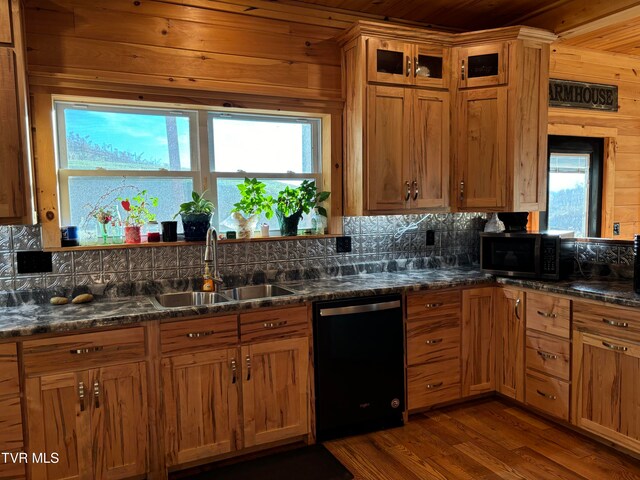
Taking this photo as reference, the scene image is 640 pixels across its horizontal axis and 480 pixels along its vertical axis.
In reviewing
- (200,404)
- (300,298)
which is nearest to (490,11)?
(300,298)

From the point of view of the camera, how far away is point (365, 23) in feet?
9.62

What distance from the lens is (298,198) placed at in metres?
3.14

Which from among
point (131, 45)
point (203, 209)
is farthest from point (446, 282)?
point (131, 45)

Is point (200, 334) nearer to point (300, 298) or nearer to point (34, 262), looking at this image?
point (300, 298)

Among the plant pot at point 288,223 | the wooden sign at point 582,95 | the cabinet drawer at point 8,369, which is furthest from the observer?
the wooden sign at point 582,95

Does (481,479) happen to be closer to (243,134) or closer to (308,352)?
(308,352)

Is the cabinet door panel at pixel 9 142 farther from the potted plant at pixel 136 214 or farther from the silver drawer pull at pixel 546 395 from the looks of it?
the silver drawer pull at pixel 546 395

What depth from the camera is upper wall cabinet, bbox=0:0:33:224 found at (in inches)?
87.3

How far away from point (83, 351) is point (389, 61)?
2.45 m

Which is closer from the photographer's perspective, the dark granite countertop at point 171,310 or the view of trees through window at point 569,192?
the dark granite countertop at point 171,310

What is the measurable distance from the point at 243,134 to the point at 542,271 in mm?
2112

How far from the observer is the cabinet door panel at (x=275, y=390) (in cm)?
251

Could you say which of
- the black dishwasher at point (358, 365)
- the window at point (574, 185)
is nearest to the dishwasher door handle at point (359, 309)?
the black dishwasher at point (358, 365)

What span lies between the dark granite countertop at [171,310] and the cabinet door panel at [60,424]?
0.24 metres
